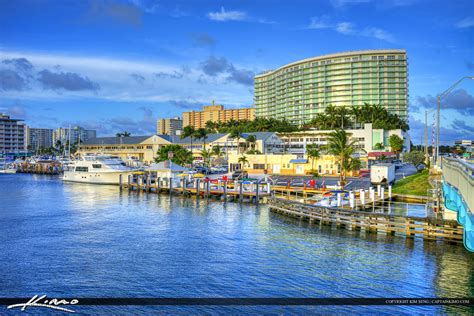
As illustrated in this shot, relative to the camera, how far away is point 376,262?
30.1 meters

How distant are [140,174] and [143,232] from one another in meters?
55.7

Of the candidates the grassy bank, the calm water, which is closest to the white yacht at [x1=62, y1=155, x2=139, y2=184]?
the calm water

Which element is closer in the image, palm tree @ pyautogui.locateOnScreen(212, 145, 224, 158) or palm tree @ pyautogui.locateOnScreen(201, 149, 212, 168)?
palm tree @ pyautogui.locateOnScreen(201, 149, 212, 168)

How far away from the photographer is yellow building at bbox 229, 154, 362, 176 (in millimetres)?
96562

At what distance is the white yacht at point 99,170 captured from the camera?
344 ft

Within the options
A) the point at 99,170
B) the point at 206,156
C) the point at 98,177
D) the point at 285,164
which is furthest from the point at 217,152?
the point at 98,177

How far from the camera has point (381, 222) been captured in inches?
1521

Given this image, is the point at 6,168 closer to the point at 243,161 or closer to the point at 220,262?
the point at 243,161

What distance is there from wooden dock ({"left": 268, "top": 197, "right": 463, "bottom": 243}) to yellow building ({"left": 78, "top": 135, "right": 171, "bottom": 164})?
4715 inches

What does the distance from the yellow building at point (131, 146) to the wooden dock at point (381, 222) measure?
120 m

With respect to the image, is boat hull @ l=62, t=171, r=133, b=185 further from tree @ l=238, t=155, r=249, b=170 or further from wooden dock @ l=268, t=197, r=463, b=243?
wooden dock @ l=268, t=197, r=463, b=243

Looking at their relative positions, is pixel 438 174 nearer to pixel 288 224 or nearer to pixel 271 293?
pixel 288 224

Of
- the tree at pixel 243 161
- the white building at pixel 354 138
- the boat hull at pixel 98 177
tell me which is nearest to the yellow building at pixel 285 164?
the tree at pixel 243 161
